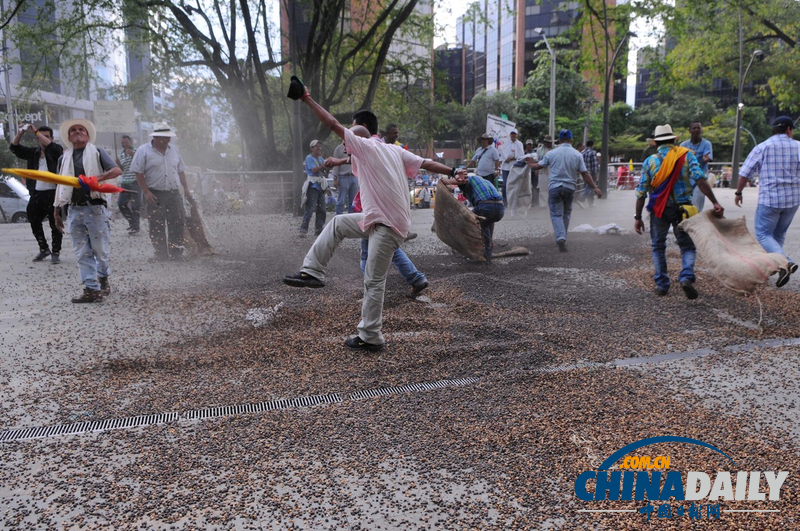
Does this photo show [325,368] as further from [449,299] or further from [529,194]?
[529,194]

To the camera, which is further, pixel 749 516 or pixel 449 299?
pixel 449 299

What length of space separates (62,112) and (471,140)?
4071 centimetres

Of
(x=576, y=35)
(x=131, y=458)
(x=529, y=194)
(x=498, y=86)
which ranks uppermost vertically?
(x=498, y=86)

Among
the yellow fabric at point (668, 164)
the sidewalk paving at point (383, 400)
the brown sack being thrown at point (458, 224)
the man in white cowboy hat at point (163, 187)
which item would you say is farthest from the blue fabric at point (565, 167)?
the man in white cowboy hat at point (163, 187)

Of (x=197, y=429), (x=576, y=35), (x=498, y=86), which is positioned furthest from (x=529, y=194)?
(x=498, y=86)

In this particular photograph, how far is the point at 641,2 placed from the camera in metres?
13.2

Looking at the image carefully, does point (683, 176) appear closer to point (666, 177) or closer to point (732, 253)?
point (666, 177)

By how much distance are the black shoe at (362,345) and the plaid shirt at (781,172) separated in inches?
177

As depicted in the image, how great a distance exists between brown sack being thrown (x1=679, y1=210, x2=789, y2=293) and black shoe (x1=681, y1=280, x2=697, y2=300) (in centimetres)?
51

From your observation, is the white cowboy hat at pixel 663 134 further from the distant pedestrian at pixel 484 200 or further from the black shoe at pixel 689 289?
the distant pedestrian at pixel 484 200

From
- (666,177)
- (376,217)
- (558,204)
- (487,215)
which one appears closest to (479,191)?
(487,215)

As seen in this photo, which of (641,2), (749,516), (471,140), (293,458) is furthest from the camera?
(471,140)

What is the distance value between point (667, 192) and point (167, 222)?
22.6 ft

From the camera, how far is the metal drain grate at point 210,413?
3.44 metres
